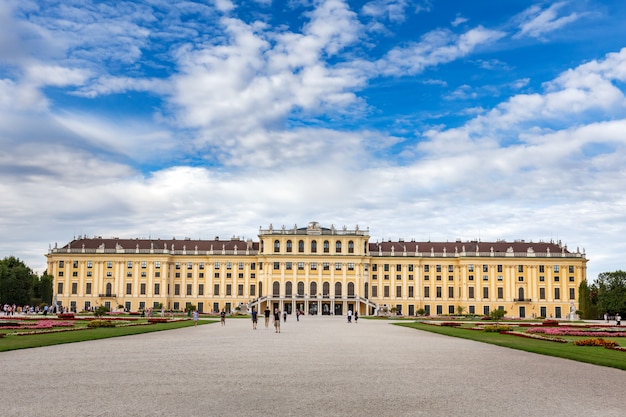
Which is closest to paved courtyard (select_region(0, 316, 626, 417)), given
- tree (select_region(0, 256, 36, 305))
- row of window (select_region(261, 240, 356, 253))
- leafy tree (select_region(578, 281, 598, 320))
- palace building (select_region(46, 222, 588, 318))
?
tree (select_region(0, 256, 36, 305))

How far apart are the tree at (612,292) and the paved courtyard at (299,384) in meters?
60.7

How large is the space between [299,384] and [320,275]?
83613 millimetres

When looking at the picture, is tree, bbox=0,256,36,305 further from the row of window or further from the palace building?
the row of window

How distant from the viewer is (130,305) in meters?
97.2

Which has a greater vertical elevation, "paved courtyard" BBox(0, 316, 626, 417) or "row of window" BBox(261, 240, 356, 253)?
"row of window" BBox(261, 240, 356, 253)

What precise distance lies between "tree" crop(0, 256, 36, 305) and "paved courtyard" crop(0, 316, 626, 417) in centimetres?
6700

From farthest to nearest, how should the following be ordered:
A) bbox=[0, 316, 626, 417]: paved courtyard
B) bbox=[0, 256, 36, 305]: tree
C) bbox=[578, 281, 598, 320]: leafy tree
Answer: bbox=[578, 281, 598, 320]: leafy tree → bbox=[0, 256, 36, 305]: tree → bbox=[0, 316, 626, 417]: paved courtyard

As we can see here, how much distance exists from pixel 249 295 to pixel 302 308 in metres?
9.16

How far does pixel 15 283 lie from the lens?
8244 centimetres

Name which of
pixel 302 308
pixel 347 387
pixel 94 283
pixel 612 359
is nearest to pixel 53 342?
pixel 347 387

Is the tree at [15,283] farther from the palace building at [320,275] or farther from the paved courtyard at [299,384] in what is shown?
the paved courtyard at [299,384]

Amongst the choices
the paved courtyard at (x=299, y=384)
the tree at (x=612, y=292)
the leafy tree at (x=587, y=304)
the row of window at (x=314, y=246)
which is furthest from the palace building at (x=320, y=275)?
the paved courtyard at (x=299, y=384)

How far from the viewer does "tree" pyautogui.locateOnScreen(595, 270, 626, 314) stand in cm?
7475

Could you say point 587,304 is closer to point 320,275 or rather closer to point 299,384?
point 320,275
